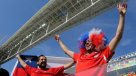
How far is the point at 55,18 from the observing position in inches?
1250

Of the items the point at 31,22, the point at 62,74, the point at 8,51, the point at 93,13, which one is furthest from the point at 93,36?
the point at 8,51

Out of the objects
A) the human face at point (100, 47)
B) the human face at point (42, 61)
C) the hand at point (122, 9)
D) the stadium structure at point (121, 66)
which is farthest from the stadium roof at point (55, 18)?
the stadium structure at point (121, 66)

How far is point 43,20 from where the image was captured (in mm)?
32438

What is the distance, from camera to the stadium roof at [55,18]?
26.2 meters

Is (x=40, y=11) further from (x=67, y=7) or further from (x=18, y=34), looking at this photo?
(x=18, y=34)

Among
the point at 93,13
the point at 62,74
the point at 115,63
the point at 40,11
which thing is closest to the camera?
the point at 115,63

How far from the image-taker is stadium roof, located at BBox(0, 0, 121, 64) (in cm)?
2622

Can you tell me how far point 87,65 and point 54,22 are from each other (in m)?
28.3

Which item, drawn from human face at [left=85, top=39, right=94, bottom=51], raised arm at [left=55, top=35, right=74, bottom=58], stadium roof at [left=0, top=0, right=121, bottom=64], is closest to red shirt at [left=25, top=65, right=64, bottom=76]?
raised arm at [left=55, top=35, right=74, bottom=58]


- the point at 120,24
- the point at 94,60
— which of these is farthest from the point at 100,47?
the point at 120,24

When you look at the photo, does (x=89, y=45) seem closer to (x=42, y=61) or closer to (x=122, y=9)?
(x=122, y=9)

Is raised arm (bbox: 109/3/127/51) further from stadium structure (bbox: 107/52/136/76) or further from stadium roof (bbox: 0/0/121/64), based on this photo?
stadium roof (bbox: 0/0/121/64)

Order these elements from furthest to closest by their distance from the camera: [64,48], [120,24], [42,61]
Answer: [42,61] < [64,48] < [120,24]

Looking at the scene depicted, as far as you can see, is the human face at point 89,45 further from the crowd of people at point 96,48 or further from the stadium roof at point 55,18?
the stadium roof at point 55,18
